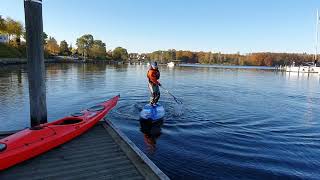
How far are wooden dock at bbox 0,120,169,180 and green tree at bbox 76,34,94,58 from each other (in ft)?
500

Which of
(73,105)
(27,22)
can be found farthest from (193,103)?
(27,22)

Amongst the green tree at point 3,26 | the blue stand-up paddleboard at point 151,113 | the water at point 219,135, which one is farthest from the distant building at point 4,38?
the blue stand-up paddleboard at point 151,113

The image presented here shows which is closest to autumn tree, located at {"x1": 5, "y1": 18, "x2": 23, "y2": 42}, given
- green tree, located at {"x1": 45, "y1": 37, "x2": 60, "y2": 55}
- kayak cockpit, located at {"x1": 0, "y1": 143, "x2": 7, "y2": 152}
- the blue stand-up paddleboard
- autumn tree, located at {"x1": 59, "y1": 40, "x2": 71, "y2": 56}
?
green tree, located at {"x1": 45, "y1": 37, "x2": 60, "y2": 55}

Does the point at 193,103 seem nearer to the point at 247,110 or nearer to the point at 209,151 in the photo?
the point at 247,110

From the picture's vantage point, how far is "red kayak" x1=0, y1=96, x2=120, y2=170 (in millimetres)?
6886

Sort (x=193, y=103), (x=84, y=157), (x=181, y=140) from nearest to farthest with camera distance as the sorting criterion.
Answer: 1. (x=84, y=157)
2. (x=181, y=140)
3. (x=193, y=103)

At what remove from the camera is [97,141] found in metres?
8.93

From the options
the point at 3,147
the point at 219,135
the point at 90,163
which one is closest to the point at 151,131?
the point at 219,135

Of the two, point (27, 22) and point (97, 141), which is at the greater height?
point (27, 22)

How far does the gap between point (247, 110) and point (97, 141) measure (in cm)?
1380

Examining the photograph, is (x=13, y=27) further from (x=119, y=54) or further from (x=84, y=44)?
(x=119, y=54)

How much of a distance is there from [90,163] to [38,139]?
1866mm

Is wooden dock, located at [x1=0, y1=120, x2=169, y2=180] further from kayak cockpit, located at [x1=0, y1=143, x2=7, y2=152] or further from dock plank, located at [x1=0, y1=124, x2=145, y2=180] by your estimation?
kayak cockpit, located at [x1=0, y1=143, x2=7, y2=152]

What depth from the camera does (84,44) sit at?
160 meters
